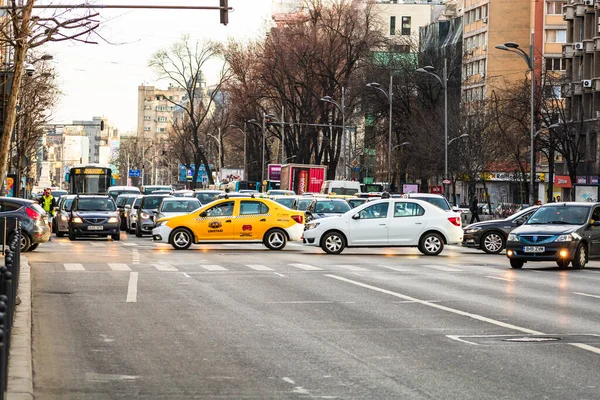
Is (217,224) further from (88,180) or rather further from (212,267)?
(88,180)

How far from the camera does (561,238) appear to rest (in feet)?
98.5

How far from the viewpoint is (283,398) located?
10125mm

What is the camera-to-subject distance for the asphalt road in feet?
35.5

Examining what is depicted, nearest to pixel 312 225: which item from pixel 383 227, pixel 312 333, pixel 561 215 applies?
pixel 383 227

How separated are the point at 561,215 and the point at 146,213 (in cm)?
2388

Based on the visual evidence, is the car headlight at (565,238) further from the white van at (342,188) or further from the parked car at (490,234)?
the white van at (342,188)

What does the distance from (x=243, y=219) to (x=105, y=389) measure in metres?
28.3

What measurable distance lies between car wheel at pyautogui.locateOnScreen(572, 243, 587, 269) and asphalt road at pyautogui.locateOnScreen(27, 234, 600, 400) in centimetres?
164

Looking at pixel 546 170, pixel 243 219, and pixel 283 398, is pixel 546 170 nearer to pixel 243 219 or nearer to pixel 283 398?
pixel 243 219

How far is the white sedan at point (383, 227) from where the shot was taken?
120 feet

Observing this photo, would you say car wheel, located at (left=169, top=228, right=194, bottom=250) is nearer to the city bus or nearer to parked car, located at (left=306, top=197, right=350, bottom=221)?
parked car, located at (left=306, top=197, right=350, bottom=221)

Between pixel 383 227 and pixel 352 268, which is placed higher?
pixel 383 227

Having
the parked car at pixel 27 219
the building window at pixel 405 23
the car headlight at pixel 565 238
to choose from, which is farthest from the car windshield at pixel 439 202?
the building window at pixel 405 23

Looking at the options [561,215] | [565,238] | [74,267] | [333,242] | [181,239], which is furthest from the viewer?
[181,239]
